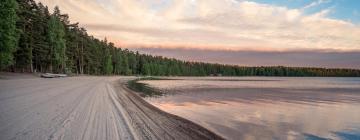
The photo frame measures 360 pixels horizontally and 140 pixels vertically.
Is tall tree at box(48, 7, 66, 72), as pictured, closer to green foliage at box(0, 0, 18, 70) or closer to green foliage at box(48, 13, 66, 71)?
green foliage at box(48, 13, 66, 71)

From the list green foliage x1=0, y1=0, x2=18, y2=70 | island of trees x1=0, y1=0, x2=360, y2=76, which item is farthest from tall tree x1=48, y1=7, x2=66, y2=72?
green foliage x1=0, y1=0, x2=18, y2=70

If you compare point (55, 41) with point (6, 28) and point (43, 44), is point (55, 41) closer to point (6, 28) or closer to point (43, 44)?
point (43, 44)

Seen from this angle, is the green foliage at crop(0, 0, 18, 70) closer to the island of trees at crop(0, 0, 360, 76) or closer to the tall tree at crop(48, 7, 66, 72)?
the island of trees at crop(0, 0, 360, 76)

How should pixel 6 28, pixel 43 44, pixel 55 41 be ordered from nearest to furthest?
pixel 6 28
pixel 43 44
pixel 55 41

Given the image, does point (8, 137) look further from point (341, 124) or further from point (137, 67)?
point (137, 67)

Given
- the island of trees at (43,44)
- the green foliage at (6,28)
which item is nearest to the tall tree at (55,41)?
the island of trees at (43,44)

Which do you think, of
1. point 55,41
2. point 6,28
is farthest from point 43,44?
point 6,28

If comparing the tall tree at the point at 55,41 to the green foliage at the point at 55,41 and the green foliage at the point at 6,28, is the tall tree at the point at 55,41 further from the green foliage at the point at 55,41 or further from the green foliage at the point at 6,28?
the green foliage at the point at 6,28

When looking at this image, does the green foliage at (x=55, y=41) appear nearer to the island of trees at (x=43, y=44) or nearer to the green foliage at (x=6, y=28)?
the island of trees at (x=43, y=44)

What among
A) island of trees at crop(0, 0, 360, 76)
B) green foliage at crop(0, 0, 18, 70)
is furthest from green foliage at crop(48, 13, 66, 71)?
green foliage at crop(0, 0, 18, 70)

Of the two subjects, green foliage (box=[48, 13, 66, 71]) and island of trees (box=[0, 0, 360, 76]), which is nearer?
island of trees (box=[0, 0, 360, 76])

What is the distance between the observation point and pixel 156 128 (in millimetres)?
13773

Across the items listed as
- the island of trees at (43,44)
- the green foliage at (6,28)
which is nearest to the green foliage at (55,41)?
the island of trees at (43,44)

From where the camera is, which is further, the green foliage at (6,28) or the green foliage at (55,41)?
the green foliage at (55,41)
